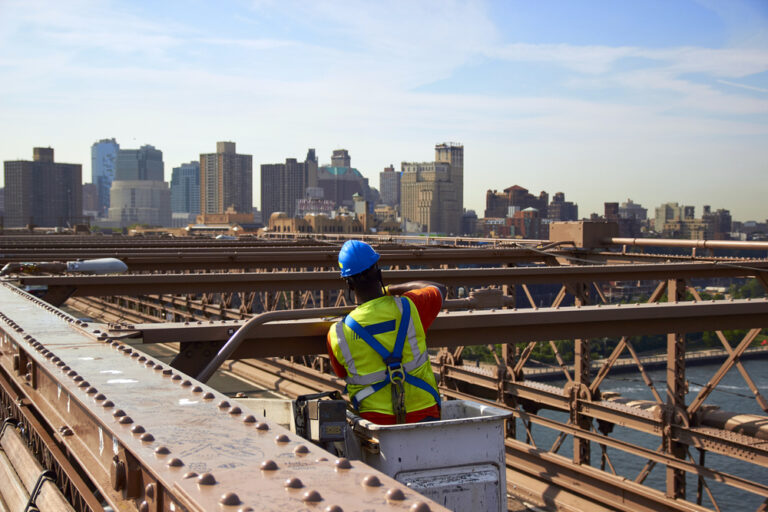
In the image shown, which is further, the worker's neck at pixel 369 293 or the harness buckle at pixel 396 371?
the worker's neck at pixel 369 293

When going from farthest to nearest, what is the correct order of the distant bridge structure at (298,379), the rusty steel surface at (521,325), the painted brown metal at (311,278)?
1. the painted brown metal at (311,278)
2. the rusty steel surface at (521,325)
3. the distant bridge structure at (298,379)

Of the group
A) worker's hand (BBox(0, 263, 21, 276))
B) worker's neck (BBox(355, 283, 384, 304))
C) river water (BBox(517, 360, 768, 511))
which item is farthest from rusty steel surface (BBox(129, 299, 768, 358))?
river water (BBox(517, 360, 768, 511))

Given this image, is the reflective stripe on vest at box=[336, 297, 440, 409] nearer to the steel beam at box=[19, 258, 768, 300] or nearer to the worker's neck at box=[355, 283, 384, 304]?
the worker's neck at box=[355, 283, 384, 304]

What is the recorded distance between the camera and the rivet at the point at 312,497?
7.37ft

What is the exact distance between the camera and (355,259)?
15.7 feet

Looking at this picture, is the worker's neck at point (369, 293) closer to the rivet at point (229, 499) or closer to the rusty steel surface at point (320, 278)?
the rivet at point (229, 499)

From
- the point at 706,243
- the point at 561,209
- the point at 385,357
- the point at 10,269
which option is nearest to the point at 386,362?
the point at 385,357

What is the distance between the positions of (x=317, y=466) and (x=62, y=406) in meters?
2.18

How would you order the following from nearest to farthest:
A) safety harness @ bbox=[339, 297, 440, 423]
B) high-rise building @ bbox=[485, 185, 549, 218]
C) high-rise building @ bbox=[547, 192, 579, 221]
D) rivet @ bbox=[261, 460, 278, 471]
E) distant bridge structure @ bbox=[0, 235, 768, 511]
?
1. rivet @ bbox=[261, 460, 278, 471]
2. distant bridge structure @ bbox=[0, 235, 768, 511]
3. safety harness @ bbox=[339, 297, 440, 423]
4. high-rise building @ bbox=[547, 192, 579, 221]
5. high-rise building @ bbox=[485, 185, 549, 218]

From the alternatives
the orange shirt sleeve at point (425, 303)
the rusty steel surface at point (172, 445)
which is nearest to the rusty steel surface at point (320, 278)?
the rusty steel surface at point (172, 445)

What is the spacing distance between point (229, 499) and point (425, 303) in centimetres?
295

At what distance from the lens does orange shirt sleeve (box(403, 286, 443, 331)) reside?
5.08m

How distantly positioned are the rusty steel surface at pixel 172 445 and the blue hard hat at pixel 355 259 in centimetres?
120

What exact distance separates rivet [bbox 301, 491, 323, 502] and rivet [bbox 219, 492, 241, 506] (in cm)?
18
